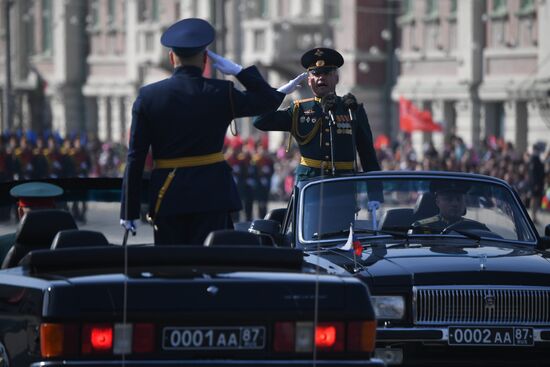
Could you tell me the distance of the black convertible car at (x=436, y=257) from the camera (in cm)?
920

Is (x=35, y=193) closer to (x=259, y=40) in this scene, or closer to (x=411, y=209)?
(x=411, y=209)

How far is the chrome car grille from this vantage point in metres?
9.24

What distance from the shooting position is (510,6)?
142 feet

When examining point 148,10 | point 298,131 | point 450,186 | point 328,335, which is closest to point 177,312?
point 328,335

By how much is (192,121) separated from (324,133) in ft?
13.6

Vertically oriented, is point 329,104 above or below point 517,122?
above

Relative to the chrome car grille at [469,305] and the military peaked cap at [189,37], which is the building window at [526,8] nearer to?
the chrome car grille at [469,305]

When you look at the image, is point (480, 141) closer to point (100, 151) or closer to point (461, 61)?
point (461, 61)

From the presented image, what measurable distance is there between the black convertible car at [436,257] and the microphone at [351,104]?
3.43ft

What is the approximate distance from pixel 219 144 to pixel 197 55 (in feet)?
1.40

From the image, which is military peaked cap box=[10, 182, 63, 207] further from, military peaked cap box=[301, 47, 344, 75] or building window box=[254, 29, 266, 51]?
building window box=[254, 29, 266, 51]

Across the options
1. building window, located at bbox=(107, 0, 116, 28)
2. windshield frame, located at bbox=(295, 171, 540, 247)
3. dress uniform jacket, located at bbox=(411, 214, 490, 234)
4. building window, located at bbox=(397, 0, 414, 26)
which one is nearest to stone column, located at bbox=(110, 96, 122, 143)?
building window, located at bbox=(107, 0, 116, 28)

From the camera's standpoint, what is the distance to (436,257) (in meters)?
9.66

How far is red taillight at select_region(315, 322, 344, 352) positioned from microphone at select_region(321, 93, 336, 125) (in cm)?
553
